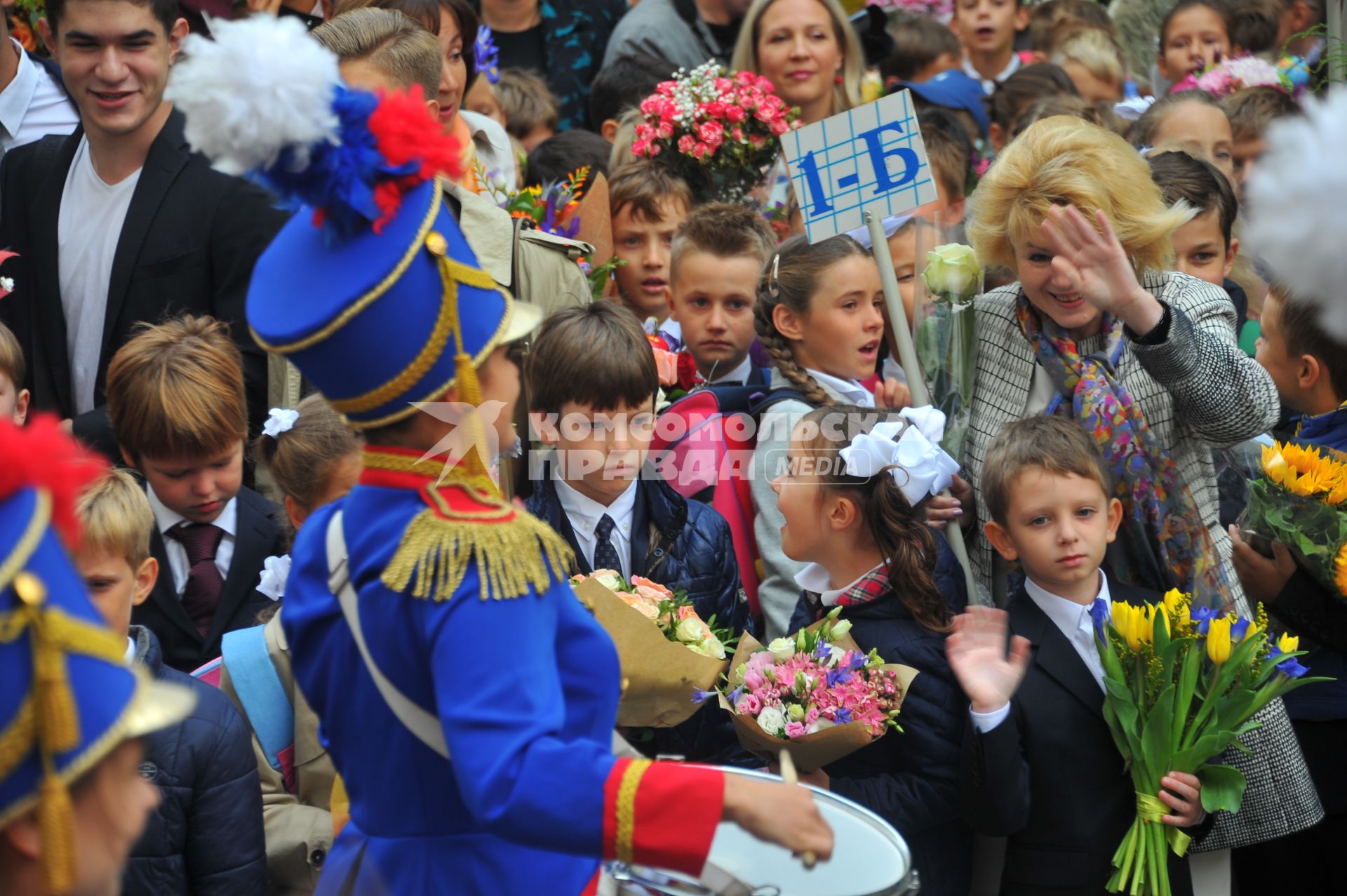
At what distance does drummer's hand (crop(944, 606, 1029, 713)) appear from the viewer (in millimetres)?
3553

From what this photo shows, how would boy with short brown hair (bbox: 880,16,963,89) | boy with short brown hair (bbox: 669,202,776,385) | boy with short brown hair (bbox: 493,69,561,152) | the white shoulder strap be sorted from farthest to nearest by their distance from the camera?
boy with short brown hair (bbox: 880,16,963,89) → boy with short brown hair (bbox: 493,69,561,152) → boy with short brown hair (bbox: 669,202,776,385) → the white shoulder strap

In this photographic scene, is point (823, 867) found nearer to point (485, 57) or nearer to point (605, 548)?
point (605, 548)

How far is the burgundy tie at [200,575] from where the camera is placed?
4.16 meters

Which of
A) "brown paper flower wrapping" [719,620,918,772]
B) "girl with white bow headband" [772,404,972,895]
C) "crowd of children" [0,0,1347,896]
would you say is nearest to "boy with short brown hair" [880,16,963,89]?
"crowd of children" [0,0,1347,896]

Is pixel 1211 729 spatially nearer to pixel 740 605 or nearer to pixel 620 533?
pixel 740 605

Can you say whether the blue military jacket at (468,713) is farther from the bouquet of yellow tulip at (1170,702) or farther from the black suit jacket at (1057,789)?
the bouquet of yellow tulip at (1170,702)

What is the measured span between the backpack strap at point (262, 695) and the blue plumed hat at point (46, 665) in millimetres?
2030

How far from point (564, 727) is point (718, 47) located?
21.0 feet

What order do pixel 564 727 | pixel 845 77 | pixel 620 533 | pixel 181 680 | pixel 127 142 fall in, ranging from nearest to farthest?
pixel 564 727 < pixel 181 680 < pixel 620 533 < pixel 127 142 < pixel 845 77

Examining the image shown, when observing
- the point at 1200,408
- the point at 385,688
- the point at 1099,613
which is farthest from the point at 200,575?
the point at 1200,408

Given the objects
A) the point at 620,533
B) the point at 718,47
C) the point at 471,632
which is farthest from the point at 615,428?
the point at 718,47

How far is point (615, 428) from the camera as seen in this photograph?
169 inches

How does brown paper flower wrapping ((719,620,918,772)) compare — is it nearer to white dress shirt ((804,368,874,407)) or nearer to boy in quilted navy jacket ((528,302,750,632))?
boy in quilted navy jacket ((528,302,750,632))

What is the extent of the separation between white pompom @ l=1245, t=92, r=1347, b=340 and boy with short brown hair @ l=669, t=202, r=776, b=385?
3837mm
